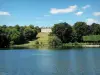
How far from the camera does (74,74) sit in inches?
687

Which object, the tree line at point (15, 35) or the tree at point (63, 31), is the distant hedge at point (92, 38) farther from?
the tree line at point (15, 35)

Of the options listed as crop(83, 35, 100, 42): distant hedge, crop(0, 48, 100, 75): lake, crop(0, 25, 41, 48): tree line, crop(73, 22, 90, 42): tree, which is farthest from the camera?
crop(73, 22, 90, 42): tree

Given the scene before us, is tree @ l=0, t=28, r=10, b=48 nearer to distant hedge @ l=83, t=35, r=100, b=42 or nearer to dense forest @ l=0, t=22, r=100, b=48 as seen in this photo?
dense forest @ l=0, t=22, r=100, b=48

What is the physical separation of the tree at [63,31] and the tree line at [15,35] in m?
7.78

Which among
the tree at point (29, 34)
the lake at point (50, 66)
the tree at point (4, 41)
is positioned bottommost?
the lake at point (50, 66)

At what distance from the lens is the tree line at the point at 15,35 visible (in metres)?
61.5

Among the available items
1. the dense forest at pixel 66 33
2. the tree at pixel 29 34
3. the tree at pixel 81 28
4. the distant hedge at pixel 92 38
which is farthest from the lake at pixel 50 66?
the tree at pixel 29 34

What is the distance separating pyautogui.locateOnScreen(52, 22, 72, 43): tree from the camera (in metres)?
75.9

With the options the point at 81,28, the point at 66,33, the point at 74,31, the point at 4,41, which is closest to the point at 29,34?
the point at 66,33

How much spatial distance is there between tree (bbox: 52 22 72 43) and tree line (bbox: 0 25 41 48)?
25.5ft

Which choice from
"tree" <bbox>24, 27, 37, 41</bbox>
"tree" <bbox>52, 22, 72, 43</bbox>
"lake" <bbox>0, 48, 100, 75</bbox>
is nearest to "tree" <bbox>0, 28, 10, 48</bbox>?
"tree" <bbox>24, 27, 37, 41</bbox>

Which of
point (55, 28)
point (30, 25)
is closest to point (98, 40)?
point (55, 28)

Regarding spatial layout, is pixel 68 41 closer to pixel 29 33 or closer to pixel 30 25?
Result: pixel 29 33

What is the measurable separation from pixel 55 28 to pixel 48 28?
17.3 metres
